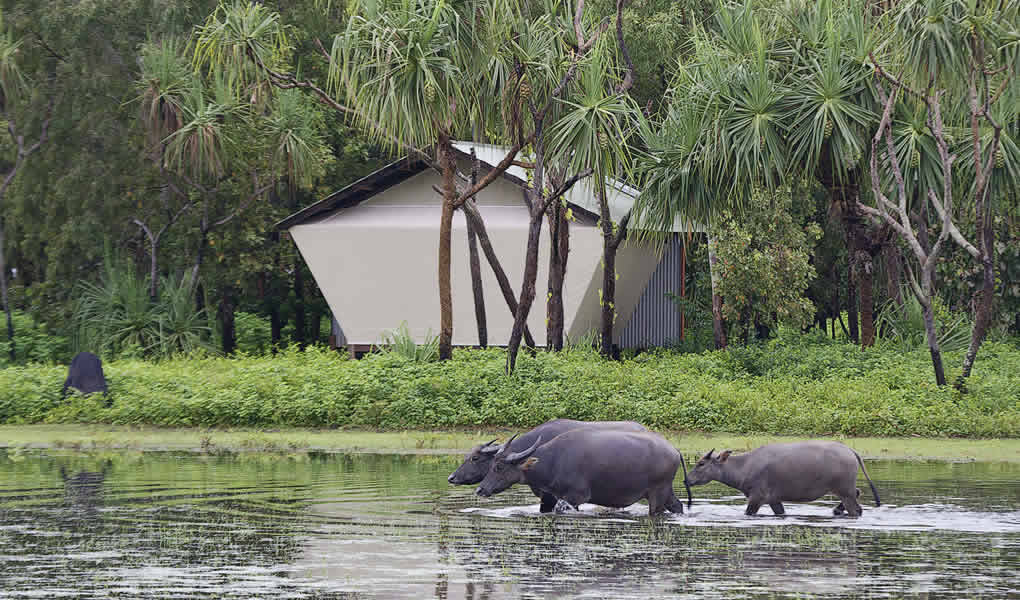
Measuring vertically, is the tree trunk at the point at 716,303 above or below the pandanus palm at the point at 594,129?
below

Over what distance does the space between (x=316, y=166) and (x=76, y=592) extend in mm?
22276

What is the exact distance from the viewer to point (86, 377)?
2194 cm

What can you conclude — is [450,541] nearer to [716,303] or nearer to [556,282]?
[556,282]

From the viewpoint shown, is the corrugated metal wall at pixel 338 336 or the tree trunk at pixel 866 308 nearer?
the tree trunk at pixel 866 308

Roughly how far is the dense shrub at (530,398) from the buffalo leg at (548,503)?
258 inches

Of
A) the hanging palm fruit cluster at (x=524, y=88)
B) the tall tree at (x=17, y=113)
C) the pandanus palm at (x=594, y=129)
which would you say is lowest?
the pandanus palm at (x=594, y=129)

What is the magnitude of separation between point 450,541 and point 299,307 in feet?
82.0

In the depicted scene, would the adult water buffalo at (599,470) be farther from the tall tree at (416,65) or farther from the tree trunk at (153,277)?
the tree trunk at (153,277)

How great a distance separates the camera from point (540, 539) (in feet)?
38.4

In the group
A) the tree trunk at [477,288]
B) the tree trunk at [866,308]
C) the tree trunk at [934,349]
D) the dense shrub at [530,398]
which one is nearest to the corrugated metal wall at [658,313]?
the tree trunk at [477,288]

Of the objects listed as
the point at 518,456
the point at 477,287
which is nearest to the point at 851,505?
the point at 518,456

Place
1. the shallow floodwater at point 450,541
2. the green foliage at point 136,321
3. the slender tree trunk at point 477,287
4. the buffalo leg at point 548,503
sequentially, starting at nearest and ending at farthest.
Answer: the shallow floodwater at point 450,541 < the buffalo leg at point 548,503 < the slender tree trunk at point 477,287 < the green foliage at point 136,321

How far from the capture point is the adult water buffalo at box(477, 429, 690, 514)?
1327 cm

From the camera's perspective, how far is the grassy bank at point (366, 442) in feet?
60.5
